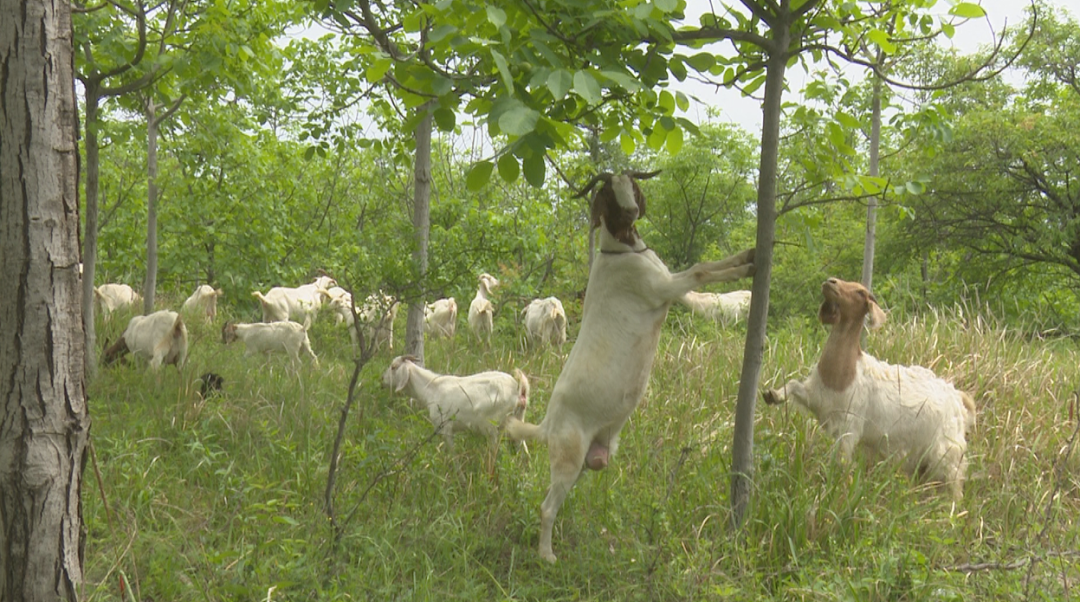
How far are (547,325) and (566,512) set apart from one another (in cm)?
671

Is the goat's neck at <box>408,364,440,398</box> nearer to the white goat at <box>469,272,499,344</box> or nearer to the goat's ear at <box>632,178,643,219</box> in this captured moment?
the goat's ear at <box>632,178,643,219</box>

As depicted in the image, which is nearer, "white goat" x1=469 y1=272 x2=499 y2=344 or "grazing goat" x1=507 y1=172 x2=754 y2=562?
"grazing goat" x1=507 y1=172 x2=754 y2=562

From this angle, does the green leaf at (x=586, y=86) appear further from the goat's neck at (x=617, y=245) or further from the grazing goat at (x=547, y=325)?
the grazing goat at (x=547, y=325)

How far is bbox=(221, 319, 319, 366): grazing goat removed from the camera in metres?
10.5

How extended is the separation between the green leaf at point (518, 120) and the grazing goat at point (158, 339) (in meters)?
6.79

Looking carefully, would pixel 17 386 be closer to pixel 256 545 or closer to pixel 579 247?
pixel 256 545

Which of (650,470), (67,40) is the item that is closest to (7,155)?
A: (67,40)

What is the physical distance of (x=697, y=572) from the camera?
4.12 meters

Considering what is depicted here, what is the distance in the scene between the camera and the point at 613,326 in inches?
166

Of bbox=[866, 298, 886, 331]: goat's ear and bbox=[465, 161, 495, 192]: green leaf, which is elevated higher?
bbox=[465, 161, 495, 192]: green leaf

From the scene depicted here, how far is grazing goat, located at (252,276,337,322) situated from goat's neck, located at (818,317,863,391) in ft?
27.5

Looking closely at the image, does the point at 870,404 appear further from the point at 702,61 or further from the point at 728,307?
the point at 728,307


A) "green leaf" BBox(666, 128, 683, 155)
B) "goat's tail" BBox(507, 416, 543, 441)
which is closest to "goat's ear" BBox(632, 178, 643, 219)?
"green leaf" BBox(666, 128, 683, 155)

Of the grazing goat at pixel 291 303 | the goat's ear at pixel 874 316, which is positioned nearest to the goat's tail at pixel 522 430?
the goat's ear at pixel 874 316
